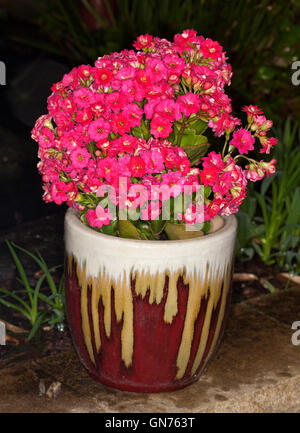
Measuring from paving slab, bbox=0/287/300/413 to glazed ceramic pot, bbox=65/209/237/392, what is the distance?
5 cm

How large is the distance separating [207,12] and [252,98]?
50 centimetres

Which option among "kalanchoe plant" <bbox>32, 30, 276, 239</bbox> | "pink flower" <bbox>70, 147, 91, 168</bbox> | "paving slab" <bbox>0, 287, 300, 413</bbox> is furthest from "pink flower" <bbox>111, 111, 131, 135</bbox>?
"paving slab" <bbox>0, 287, 300, 413</bbox>

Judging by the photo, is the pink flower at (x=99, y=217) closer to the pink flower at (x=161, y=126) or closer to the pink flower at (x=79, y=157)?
the pink flower at (x=79, y=157)

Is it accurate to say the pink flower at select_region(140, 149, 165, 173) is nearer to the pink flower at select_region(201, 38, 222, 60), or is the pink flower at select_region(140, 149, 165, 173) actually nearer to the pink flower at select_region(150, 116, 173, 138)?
the pink flower at select_region(150, 116, 173, 138)

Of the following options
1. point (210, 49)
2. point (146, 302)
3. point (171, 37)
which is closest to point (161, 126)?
point (210, 49)

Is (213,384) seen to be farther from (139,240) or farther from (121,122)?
(121,122)

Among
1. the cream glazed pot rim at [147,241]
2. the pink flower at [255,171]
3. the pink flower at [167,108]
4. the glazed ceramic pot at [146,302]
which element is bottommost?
the glazed ceramic pot at [146,302]

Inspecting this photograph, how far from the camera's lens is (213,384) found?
6.28 feet

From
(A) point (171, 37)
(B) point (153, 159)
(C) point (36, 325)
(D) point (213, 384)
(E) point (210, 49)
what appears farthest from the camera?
(A) point (171, 37)

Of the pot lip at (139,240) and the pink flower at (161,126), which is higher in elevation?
the pink flower at (161,126)

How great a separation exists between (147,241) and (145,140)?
0.84 ft

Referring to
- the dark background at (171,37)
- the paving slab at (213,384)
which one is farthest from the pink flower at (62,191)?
the dark background at (171,37)

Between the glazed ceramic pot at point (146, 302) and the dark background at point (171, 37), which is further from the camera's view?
the dark background at point (171, 37)

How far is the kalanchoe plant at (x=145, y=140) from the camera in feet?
5.29
